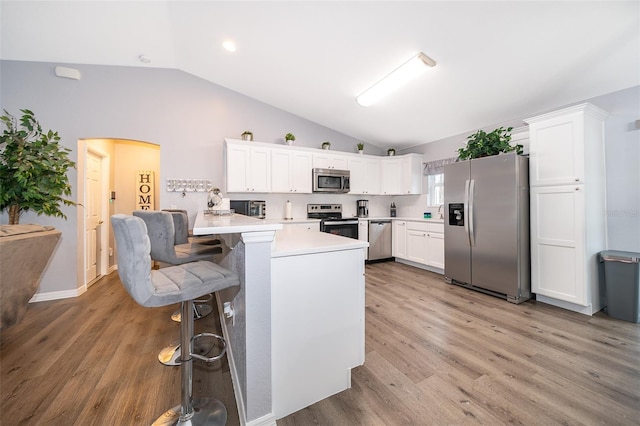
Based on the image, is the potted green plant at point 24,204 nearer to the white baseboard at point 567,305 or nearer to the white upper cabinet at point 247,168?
the white upper cabinet at point 247,168

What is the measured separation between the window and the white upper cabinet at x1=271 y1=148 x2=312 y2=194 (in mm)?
2453

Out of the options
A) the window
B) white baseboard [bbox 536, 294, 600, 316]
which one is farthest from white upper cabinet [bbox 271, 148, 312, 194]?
white baseboard [bbox 536, 294, 600, 316]

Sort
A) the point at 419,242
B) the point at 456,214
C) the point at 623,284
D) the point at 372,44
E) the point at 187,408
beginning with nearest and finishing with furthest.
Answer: the point at 187,408, the point at 623,284, the point at 372,44, the point at 456,214, the point at 419,242

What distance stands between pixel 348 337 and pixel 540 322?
226cm

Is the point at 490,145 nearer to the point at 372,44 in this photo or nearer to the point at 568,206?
the point at 568,206

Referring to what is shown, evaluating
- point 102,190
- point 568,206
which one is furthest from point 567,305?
point 102,190

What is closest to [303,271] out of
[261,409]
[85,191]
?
[261,409]

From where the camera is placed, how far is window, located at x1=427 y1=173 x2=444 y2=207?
4.83 meters

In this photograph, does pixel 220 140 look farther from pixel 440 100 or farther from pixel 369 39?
pixel 440 100

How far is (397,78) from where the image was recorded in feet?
9.91

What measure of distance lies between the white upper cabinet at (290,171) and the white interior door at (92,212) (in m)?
2.70

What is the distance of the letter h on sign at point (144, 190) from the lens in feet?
15.5

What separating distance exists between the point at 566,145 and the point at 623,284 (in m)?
1.54

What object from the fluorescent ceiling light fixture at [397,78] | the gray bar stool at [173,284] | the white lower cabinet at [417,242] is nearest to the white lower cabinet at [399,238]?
the white lower cabinet at [417,242]
